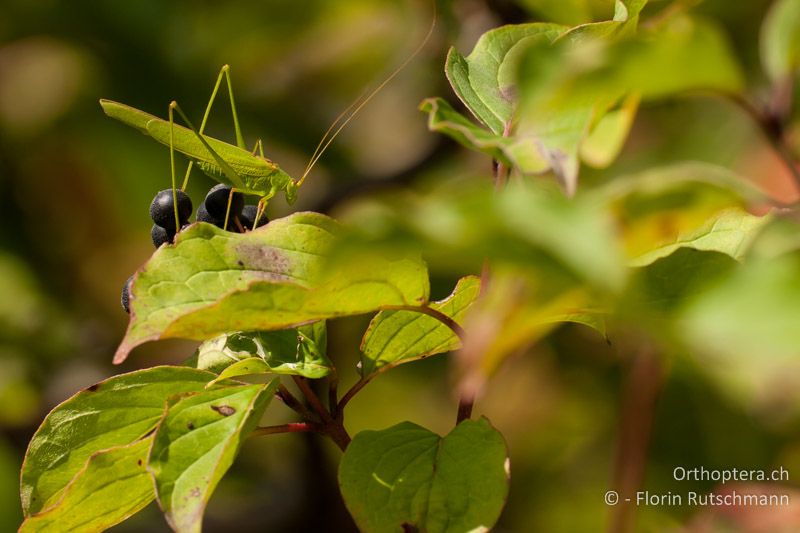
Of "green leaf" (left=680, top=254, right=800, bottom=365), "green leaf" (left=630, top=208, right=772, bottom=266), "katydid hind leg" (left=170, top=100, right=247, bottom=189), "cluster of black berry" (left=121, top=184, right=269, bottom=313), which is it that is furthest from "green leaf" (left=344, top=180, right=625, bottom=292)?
"katydid hind leg" (left=170, top=100, right=247, bottom=189)

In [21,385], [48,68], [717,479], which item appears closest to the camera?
[717,479]

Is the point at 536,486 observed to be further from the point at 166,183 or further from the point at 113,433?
the point at 113,433

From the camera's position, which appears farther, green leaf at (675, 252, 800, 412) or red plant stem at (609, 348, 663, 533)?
red plant stem at (609, 348, 663, 533)

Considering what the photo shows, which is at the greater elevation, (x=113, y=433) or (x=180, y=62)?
(x=113, y=433)

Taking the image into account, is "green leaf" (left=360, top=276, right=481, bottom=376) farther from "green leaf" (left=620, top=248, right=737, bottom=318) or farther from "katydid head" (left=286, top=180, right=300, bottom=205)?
"katydid head" (left=286, top=180, right=300, bottom=205)

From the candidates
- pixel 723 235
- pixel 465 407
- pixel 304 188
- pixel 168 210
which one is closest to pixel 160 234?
pixel 168 210

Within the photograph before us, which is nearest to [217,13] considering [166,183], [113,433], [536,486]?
[166,183]

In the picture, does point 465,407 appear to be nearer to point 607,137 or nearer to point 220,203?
point 607,137
